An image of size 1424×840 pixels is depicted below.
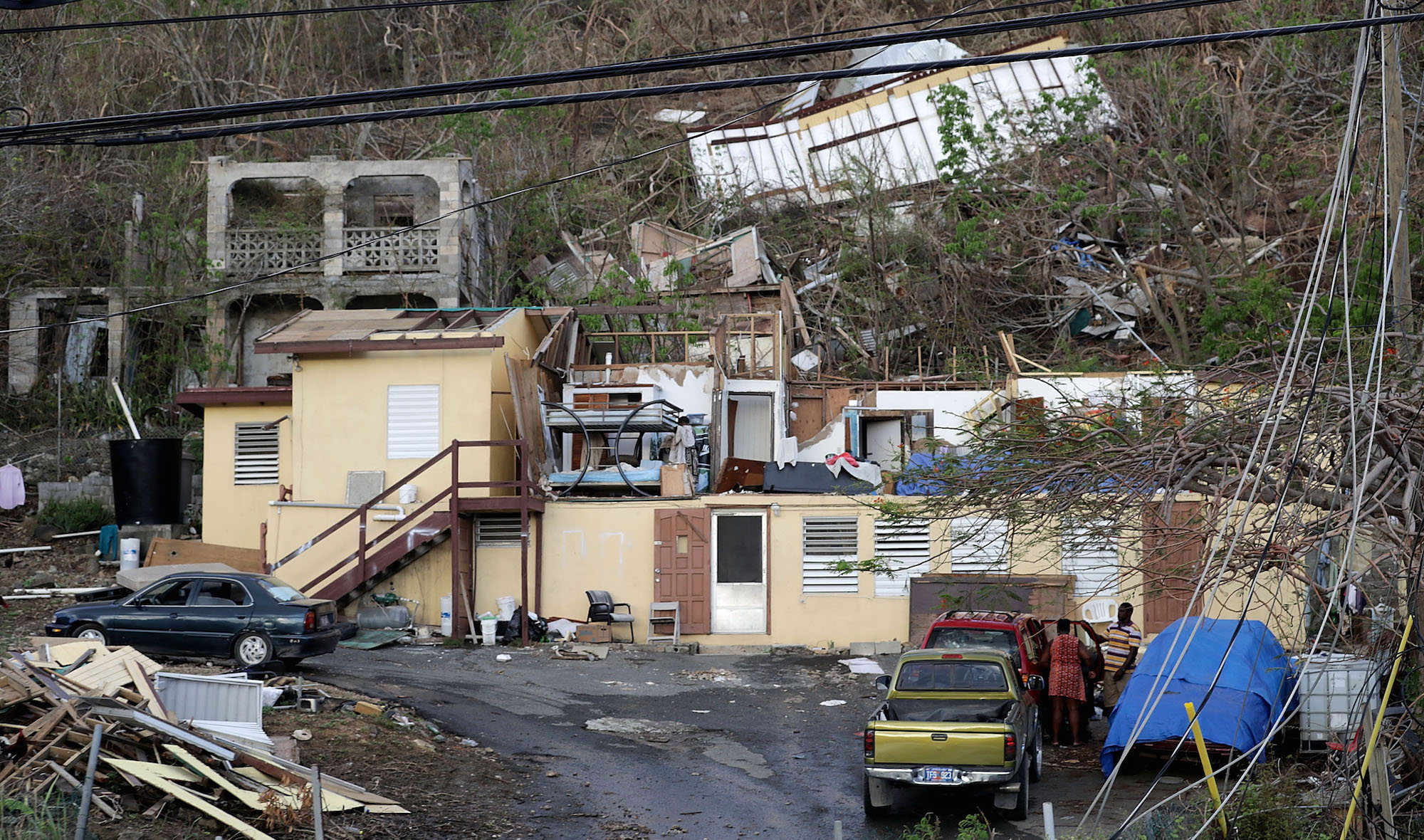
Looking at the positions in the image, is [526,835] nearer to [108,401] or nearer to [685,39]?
[108,401]

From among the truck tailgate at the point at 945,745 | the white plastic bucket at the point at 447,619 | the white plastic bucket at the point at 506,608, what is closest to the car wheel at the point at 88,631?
the white plastic bucket at the point at 447,619

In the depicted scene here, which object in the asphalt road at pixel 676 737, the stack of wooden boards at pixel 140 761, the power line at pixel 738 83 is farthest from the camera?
the asphalt road at pixel 676 737

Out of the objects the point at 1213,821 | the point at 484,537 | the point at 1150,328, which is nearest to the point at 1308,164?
the point at 1150,328

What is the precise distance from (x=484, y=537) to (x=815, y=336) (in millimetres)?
12412

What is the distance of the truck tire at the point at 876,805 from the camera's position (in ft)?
37.3

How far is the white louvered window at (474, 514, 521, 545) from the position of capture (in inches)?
883

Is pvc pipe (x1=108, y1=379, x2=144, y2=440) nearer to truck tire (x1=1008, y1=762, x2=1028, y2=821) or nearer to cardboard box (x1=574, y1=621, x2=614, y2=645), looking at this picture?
cardboard box (x1=574, y1=621, x2=614, y2=645)

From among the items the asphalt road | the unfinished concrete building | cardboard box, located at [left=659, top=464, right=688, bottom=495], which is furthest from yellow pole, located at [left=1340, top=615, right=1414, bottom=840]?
the unfinished concrete building

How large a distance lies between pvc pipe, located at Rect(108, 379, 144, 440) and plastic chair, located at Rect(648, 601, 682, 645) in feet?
36.7

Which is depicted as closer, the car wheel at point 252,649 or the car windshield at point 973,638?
the car windshield at point 973,638

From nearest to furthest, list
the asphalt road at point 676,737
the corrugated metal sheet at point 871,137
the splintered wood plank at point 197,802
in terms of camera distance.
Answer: the splintered wood plank at point 197,802, the asphalt road at point 676,737, the corrugated metal sheet at point 871,137

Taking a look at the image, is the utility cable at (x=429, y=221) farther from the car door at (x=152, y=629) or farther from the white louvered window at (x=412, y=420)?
the car door at (x=152, y=629)

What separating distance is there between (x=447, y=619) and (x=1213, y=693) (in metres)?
12.9

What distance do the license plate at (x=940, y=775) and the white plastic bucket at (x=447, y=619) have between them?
38.9 feet
